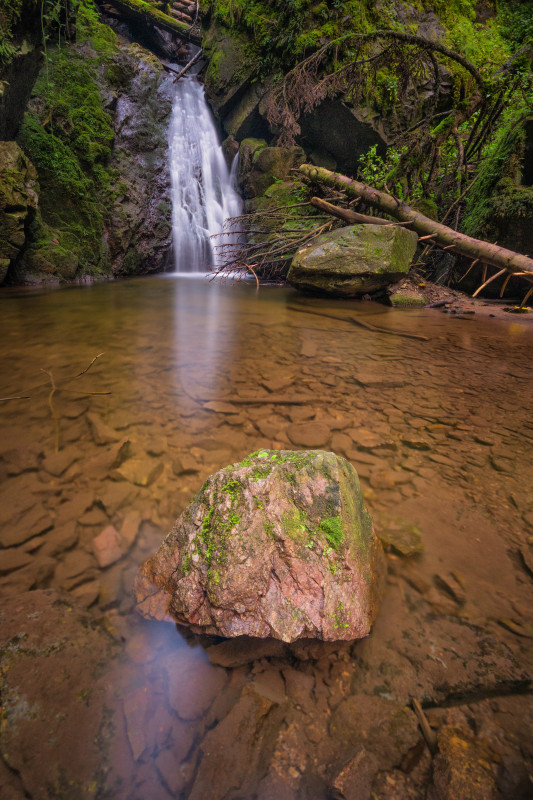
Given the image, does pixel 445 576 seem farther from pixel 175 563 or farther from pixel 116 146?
pixel 116 146

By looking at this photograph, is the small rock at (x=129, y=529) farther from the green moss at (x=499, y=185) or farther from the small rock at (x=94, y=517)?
the green moss at (x=499, y=185)

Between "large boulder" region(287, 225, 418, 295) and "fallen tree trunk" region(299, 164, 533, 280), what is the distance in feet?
1.24

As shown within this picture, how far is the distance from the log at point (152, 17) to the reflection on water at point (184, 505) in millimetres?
18283

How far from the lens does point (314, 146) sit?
11430 mm

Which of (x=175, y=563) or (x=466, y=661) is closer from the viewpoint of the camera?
(x=466, y=661)

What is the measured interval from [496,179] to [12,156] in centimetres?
1005

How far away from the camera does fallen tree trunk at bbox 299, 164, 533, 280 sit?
5.61m

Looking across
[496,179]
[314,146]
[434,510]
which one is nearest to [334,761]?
[434,510]

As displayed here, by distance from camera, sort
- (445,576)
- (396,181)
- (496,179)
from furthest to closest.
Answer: (396,181)
(496,179)
(445,576)

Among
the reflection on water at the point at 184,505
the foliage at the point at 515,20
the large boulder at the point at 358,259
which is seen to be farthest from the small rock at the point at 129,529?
the foliage at the point at 515,20

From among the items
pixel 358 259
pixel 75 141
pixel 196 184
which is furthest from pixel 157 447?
pixel 196 184

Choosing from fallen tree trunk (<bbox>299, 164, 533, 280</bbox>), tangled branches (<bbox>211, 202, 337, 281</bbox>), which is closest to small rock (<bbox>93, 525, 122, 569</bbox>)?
tangled branches (<bbox>211, 202, 337, 281</bbox>)

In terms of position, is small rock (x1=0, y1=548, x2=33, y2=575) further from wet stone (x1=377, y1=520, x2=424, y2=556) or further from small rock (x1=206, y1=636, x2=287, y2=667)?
wet stone (x1=377, y1=520, x2=424, y2=556)

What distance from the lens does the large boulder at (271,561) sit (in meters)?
1.09
